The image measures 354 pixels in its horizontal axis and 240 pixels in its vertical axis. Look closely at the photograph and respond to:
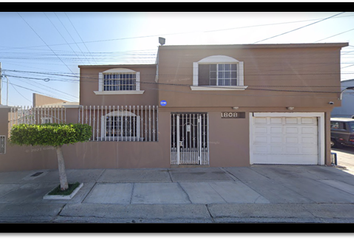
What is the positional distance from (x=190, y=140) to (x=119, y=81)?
5.98 m

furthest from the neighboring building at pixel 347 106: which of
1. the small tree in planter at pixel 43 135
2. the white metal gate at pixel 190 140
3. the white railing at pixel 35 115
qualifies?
the white railing at pixel 35 115

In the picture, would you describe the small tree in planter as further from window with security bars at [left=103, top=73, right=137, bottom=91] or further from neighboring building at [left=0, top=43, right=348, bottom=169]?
window with security bars at [left=103, top=73, right=137, bottom=91]

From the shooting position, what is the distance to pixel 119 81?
374 inches

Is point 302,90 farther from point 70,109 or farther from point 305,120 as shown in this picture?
point 70,109

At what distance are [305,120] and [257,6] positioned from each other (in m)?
5.90

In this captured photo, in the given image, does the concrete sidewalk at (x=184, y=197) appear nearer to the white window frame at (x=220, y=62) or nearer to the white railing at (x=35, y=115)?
the white railing at (x=35, y=115)

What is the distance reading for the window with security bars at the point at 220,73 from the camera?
6859mm

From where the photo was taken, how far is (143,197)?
400 centimetres

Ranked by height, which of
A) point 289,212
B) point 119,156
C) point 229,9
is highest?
point 229,9

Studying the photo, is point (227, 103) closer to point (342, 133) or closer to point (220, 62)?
point (220, 62)

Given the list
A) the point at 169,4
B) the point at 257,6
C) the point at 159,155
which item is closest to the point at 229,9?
the point at 257,6

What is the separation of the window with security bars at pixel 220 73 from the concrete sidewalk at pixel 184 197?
148 inches

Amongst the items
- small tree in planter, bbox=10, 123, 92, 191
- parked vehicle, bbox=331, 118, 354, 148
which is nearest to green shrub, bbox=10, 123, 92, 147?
small tree in planter, bbox=10, 123, 92, 191

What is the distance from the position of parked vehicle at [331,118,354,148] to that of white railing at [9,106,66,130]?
16.6m
